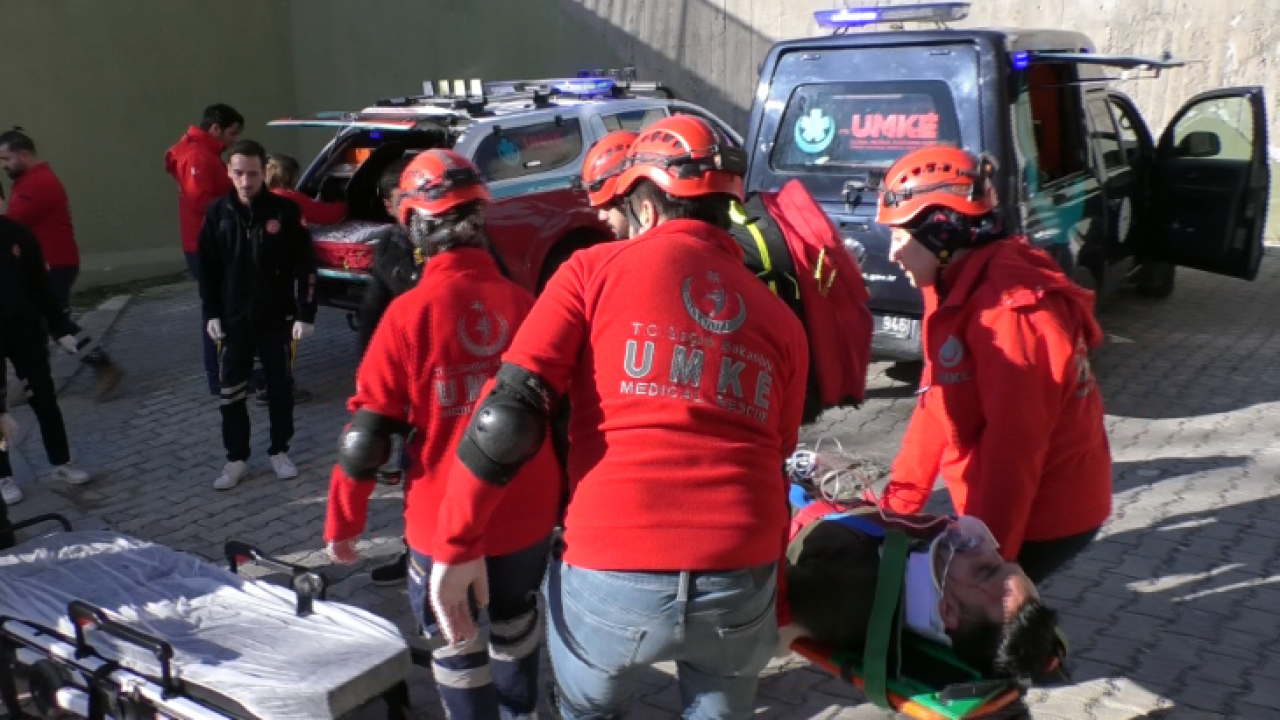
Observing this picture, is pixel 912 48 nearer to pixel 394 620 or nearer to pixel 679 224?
pixel 394 620

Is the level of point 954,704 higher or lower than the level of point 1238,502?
higher

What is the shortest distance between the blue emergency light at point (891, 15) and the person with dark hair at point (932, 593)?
208 inches

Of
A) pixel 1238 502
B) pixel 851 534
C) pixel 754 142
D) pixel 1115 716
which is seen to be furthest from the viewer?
pixel 754 142

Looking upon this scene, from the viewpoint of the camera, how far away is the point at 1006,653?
8.34 ft

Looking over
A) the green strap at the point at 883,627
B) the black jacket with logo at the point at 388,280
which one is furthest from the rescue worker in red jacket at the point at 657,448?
the black jacket with logo at the point at 388,280

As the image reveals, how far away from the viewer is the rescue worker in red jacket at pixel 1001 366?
273cm

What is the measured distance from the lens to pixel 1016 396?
106 inches

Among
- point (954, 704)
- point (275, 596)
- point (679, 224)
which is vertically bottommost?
point (275, 596)

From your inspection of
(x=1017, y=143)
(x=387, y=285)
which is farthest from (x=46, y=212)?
(x=1017, y=143)

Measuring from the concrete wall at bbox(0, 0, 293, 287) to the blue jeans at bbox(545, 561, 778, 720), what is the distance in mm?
11354

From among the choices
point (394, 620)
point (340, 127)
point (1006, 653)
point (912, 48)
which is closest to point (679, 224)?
point (1006, 653)

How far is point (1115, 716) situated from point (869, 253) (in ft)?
11.6

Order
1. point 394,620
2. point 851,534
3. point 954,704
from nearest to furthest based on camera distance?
point 954,704
point 851,534
point 394,620

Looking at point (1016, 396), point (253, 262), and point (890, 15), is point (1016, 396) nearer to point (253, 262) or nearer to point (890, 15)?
point (253, 262)
